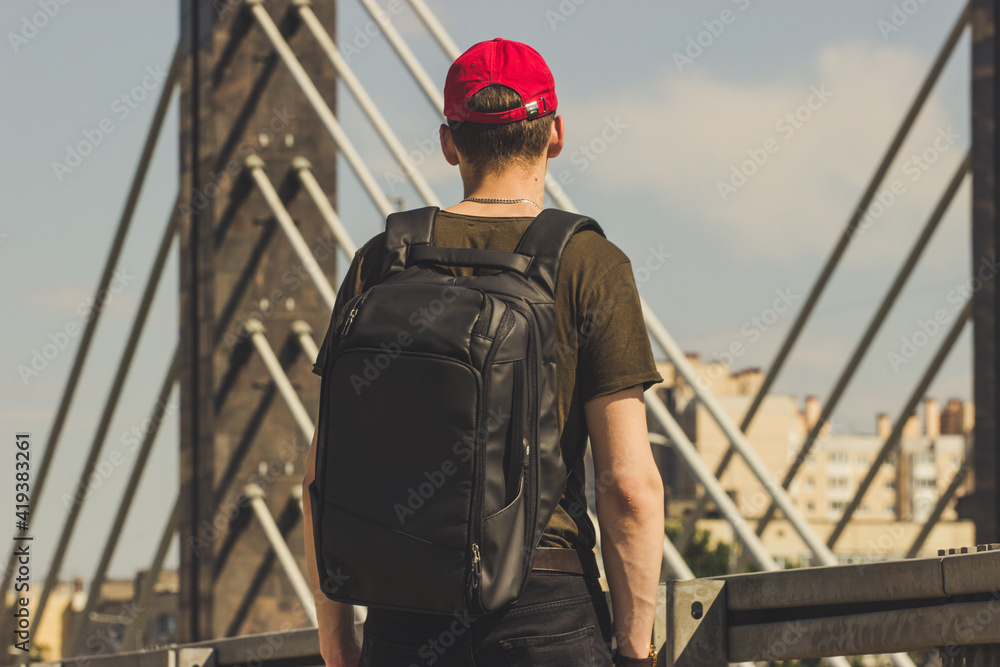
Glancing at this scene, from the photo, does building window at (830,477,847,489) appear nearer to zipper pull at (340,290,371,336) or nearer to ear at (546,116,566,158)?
ear at (546,116,566,158)

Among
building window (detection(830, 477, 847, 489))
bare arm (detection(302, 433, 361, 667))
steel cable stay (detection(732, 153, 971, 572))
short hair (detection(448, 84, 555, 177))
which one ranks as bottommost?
bare arm (detection(302, 433, 361, 667))

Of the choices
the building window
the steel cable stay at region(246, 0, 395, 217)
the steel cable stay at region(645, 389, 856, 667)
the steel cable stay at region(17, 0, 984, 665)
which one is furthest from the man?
the building window

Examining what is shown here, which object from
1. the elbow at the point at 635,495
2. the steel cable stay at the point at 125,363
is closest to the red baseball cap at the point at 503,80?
the elbow at the point at 635,495

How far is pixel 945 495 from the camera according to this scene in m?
8.42

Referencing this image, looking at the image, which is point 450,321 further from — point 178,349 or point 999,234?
point 178,349

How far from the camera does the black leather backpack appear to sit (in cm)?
190

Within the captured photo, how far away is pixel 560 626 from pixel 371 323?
0.52 m

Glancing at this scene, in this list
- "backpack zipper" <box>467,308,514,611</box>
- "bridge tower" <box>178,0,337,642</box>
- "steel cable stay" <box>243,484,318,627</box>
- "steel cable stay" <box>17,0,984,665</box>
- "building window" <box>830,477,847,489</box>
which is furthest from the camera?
"building window" <box>830,477,847,489</box>

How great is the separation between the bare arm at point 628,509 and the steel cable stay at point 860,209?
6.00m

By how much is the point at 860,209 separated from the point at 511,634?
735cm

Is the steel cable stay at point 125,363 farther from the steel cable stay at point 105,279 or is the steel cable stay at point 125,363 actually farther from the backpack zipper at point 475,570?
the backpack zipper at point 475,570

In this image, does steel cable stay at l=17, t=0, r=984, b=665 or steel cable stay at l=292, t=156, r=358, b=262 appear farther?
steel cable stay at l=292, t=156, r=358, b=262

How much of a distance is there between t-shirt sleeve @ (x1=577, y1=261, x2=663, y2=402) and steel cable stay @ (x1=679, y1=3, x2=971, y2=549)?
6079 millimetres

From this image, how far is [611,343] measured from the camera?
2.04m
